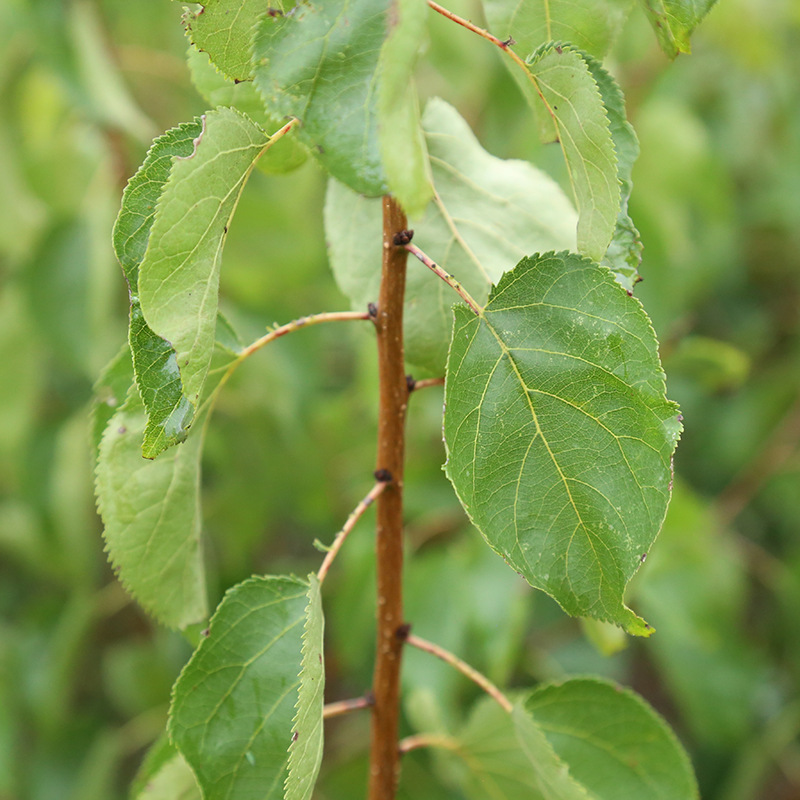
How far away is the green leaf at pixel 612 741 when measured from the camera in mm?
504

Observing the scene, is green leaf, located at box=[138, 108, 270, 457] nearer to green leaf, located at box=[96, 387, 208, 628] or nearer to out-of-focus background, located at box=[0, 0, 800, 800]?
green leaf, located at box=[96, 387, 208, 628]

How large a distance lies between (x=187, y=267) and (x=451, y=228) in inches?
7.2

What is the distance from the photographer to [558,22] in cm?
39

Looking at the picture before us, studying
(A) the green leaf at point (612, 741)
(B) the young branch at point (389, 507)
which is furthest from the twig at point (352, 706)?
(A) the green leaf at point (612, 741)

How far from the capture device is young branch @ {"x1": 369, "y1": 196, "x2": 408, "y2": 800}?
398mm

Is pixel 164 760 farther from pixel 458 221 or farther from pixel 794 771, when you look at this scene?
pixel 794 771

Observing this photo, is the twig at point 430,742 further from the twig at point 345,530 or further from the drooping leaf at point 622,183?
the drooping leaf at point 622,183

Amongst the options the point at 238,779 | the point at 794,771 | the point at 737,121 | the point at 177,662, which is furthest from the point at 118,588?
the point at 737,121

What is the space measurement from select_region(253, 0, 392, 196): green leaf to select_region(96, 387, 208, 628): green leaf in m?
0.19

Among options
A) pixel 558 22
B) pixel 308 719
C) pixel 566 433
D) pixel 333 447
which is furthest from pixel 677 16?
pixel 333 447

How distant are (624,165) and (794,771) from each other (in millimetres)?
1021

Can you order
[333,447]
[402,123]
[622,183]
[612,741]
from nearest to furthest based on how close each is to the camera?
[402,123] → [622,183] → [612,741] → [333,447]

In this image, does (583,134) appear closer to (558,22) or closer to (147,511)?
(558,22)

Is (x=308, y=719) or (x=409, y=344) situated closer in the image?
(x=308, y=719)
